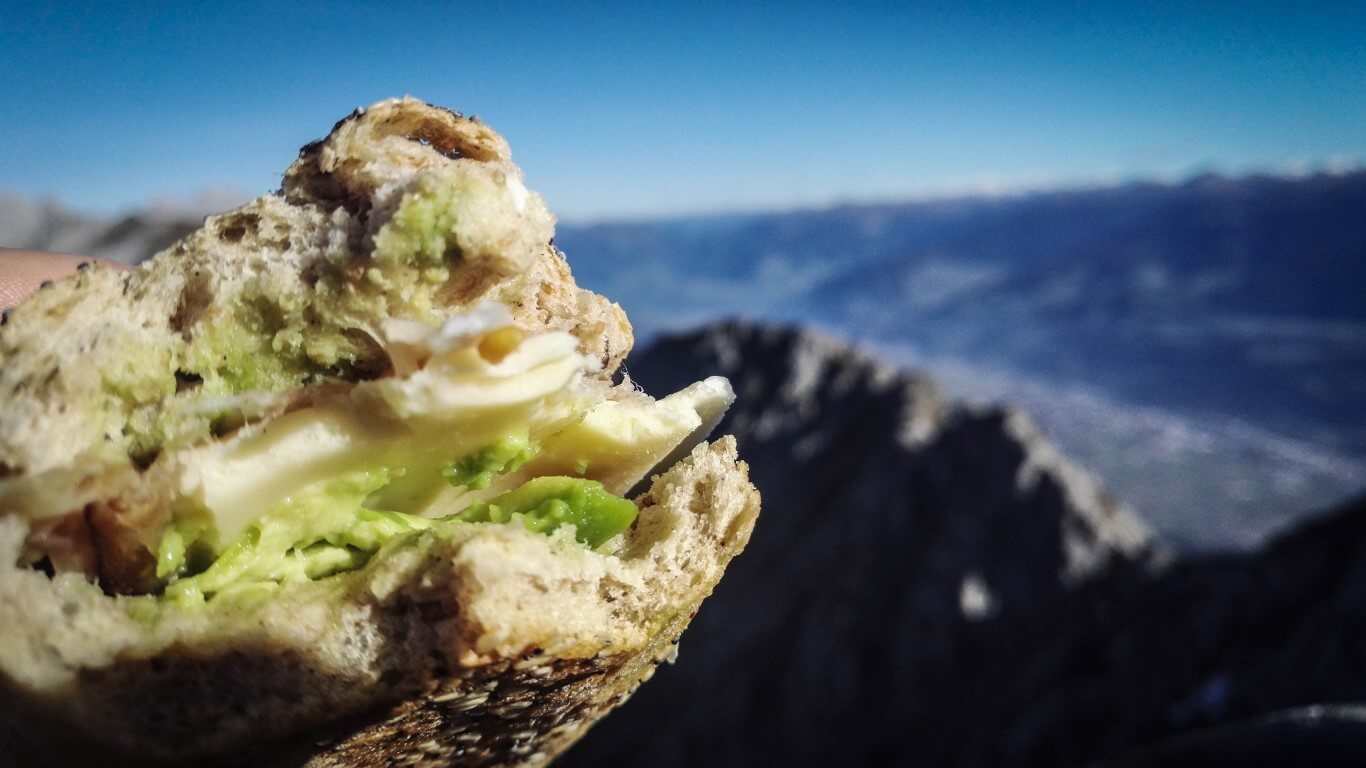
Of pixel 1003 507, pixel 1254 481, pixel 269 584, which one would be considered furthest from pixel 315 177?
pixel 1254 481

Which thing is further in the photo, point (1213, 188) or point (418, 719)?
point (1213, 188)

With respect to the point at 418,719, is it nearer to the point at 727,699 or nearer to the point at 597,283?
the point at 727,699

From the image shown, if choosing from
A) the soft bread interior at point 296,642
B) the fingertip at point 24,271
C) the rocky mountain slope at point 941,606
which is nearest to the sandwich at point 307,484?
the soft bread interior at point 296,642

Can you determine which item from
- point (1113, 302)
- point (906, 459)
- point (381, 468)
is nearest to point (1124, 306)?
point (1113, 302)

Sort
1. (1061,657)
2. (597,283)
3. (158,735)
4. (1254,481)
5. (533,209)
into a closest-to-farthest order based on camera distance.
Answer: (158,735), (533,209), (1061,657), (1254,481), (597,283)

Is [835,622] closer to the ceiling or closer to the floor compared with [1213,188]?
closer to the floor

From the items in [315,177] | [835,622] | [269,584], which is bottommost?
[835,622]
